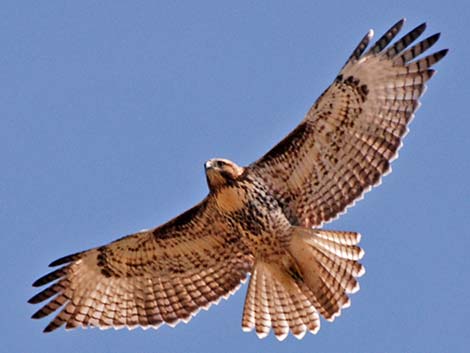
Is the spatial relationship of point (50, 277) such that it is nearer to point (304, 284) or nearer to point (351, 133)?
point (304, 284)

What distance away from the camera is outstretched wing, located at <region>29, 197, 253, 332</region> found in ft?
55.4

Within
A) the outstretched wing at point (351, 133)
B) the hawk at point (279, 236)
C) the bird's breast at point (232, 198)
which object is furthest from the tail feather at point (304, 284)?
the bird's breast at point (232, 198)

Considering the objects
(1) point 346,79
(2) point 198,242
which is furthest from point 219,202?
(1) point 346,79

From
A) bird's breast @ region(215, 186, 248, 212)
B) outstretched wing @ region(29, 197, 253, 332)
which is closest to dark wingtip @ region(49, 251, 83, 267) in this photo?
outstretched wing @ region(29, 197, 253, 332)

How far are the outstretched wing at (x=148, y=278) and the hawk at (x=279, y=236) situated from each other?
0.01 metres

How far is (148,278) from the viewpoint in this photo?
56.5ft

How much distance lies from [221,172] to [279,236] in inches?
38.0

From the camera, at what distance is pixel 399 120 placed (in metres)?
16.2

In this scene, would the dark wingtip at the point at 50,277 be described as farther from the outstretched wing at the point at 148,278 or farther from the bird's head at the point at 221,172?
the bird's head at the point at 221,172

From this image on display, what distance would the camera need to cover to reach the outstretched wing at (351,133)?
16.1 meters

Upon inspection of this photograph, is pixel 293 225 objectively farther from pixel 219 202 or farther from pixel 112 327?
pixel 112 327

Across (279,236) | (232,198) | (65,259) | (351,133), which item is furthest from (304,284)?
(65,259)

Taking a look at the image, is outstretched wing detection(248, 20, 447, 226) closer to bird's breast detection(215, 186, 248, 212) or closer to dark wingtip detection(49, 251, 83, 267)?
bird's breast detection(215, 186, 248, 212)

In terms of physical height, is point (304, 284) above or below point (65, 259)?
below
